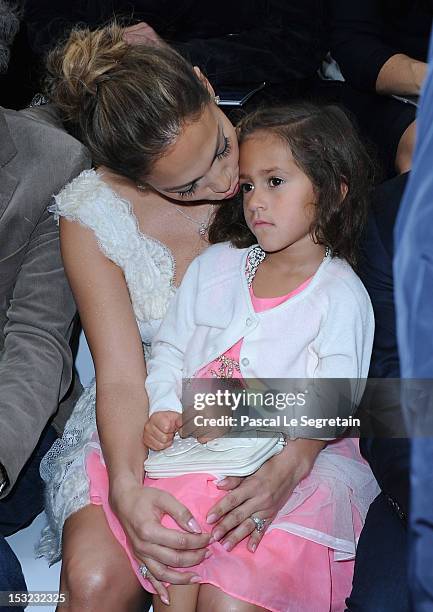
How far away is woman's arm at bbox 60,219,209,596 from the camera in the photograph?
4.54 ft

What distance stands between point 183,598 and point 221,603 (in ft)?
0.23

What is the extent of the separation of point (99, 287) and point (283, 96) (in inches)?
27.3

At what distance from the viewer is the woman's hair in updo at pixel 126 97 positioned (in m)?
1.48

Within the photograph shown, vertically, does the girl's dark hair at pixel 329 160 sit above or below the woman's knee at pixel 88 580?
above

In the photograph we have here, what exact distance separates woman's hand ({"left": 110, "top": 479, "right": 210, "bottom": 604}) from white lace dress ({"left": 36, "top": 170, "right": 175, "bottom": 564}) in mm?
186

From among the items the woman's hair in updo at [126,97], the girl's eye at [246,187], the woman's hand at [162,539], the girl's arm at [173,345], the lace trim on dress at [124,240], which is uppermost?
the woman's hair in updo at [126,97]

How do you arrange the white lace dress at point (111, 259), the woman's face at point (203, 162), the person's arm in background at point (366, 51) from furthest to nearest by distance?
the person's arm in background at point (366, 51)
the white lace dress at point (111, 259)
the woman's face at point (203, 162)

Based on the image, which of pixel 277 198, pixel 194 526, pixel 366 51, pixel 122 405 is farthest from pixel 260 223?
pixel 366 51

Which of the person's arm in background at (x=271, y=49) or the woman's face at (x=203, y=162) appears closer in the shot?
the woman's face at (x=203, y=162)

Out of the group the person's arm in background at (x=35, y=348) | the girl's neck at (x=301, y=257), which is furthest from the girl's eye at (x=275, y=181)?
the person's arm in background at (x=35, y=348)

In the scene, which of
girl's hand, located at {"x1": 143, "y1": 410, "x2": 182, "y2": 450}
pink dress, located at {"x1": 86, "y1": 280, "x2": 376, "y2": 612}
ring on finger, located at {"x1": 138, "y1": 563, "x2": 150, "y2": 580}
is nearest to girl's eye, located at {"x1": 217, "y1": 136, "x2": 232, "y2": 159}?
pink dress, located at {"x1": 86, "y1": 280, "x2": 376, "y2": 612}

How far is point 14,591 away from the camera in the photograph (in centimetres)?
148

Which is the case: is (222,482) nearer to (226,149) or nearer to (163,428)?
(163,428)

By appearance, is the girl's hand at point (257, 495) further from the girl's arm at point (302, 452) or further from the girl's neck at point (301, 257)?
the girl's neck at point (301, 257)
